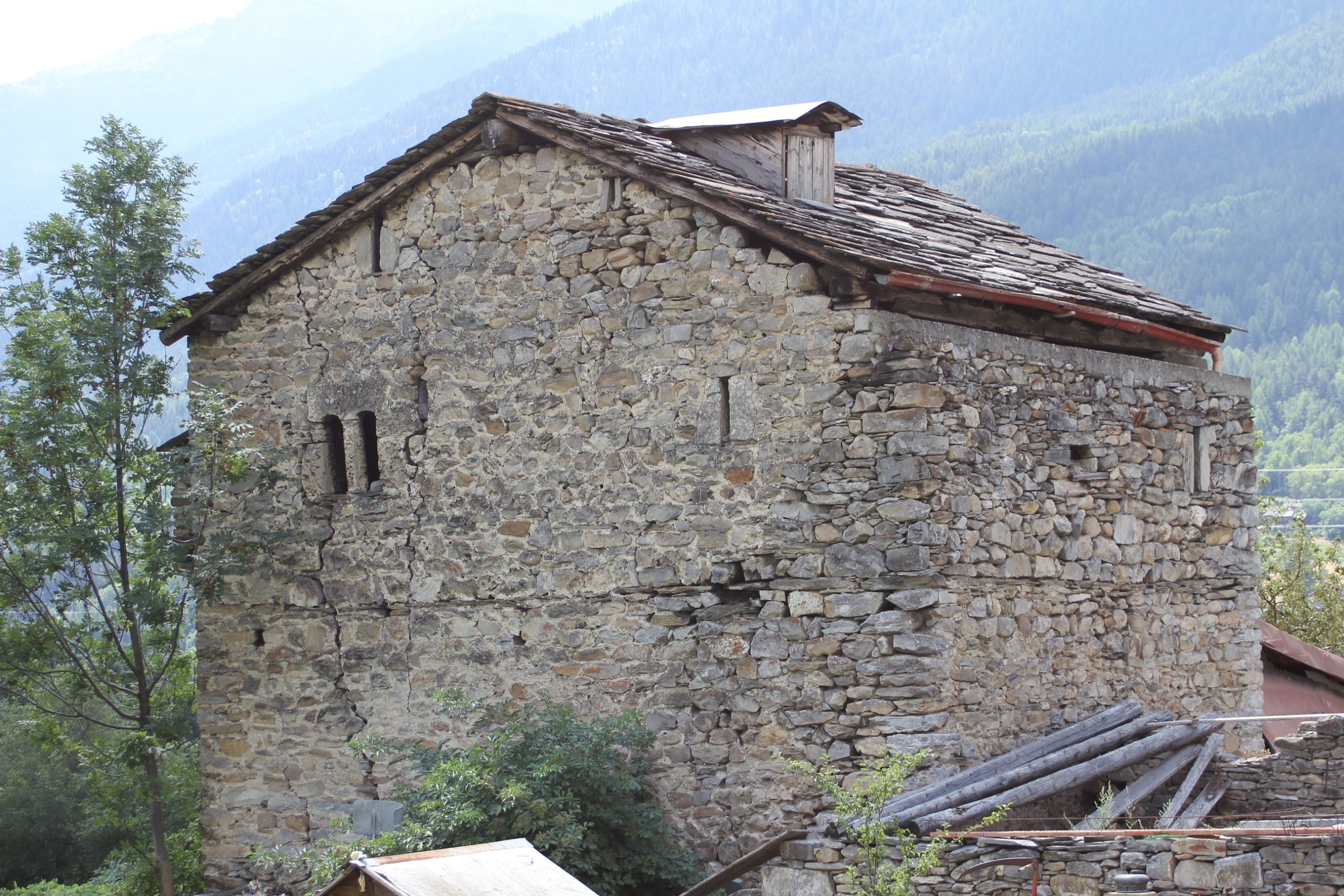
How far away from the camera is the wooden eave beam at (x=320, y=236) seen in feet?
37.2

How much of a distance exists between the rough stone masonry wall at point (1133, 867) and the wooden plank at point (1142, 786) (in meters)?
0.91

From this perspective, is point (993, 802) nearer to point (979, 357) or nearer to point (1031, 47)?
point (979, 357)

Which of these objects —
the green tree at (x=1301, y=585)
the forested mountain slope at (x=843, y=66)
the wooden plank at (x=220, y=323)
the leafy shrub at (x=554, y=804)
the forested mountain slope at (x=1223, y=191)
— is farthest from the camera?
the forested mountain slope at (x=843, y=66)

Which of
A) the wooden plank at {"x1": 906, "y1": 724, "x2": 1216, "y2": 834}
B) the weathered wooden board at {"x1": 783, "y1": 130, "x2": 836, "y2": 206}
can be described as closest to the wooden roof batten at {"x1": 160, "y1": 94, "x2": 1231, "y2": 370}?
the weathered wooden board at {"x1": 783, "y1": 130, "x2": 836, "y2": 206}

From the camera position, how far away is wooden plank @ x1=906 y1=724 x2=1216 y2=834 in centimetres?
870

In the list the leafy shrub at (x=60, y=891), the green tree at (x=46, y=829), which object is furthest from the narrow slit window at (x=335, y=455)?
the green tree at (x=46, y=829)

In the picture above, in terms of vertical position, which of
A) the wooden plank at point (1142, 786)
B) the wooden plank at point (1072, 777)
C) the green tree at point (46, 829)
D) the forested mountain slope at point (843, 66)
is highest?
the forested mountain slope at point (843, 66)

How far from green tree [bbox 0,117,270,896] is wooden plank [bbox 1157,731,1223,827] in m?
7.30

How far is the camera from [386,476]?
1165 centimetres

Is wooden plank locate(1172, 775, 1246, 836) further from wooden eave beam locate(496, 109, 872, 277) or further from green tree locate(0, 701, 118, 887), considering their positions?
green tree locate(0, 701, 118, 887)

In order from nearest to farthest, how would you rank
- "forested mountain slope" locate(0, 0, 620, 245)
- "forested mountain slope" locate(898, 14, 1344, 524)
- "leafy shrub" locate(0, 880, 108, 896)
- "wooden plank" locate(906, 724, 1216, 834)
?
"wooden plank" locate(906, 724, 1216, 834)
"leafy shrub" locate(0, 880, 108, 896)
"forested mountain slope" locate(898, 14, 1344, 524)
"forested mountain slope" locate(0, 0, 620, 245)

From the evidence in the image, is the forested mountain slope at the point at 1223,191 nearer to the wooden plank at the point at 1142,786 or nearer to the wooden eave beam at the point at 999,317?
the wooden eave beam at the point at 999,317

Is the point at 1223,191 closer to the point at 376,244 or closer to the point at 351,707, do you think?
the point at 376,244

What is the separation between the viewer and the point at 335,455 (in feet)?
39.8
